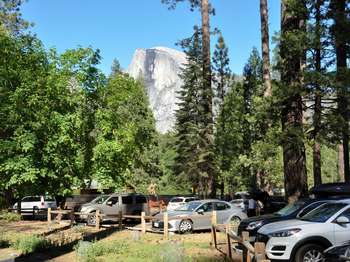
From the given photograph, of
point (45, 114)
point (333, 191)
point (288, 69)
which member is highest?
point (288, 69)

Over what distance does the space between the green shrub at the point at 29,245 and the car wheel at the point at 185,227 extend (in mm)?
5714

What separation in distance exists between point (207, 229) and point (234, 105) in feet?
101

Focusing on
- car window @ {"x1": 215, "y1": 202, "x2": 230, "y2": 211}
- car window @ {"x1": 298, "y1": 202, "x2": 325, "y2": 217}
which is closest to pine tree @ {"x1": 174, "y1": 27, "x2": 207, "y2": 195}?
car window @ {"x1": 215, "y1": 202, "x2": 230, "y2": 211}

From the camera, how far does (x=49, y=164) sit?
778 inches

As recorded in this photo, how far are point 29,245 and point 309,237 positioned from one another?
1034cm

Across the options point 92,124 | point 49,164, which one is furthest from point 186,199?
point 49,164

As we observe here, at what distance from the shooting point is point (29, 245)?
58.2 ft

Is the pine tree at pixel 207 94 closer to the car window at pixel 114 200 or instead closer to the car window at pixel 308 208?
the car window at pixel 114 200

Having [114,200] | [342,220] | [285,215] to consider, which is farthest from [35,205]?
[342,220]

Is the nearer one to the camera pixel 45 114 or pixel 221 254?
pixel 221 254

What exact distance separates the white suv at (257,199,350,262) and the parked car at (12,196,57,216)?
2658 cm

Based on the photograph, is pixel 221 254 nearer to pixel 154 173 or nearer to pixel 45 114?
pixel 45 114

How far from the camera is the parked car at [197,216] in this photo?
2138 cm

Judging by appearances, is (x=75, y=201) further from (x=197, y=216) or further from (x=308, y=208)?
(x=308, y=208)
